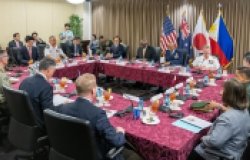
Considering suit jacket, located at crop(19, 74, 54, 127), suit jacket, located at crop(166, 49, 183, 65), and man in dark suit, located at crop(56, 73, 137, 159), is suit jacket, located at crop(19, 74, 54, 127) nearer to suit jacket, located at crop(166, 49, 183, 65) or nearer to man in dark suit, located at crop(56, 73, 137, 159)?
man in dark suit, located at crop(56, 73, 137, 159)

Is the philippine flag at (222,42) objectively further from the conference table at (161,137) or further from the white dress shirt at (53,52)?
the conference table at (161,137)

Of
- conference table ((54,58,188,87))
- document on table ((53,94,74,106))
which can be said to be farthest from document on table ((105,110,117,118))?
conference table ((54,58,188,87))

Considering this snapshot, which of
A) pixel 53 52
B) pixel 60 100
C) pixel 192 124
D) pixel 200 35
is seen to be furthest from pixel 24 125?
pixel 200 35

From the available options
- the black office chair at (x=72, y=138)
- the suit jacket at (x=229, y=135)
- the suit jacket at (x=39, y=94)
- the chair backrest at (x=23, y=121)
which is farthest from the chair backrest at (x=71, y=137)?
the suit jacket at (x=229, y=135)

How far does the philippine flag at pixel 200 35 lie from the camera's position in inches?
296

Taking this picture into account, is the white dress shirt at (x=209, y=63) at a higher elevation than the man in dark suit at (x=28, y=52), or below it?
below

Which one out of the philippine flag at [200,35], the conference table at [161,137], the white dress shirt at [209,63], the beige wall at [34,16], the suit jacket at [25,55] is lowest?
the conference table at [161,137]

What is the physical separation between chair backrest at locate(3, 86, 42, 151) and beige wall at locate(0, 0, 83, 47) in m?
6.99

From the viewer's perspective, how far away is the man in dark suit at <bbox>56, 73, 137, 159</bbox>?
2201 millimetres

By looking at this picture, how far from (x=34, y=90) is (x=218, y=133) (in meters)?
1.86

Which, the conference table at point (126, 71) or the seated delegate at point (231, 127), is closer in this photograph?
the seated delegate at point (231, 127)

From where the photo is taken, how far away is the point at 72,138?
2.12 metres

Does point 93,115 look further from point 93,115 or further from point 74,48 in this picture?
point 74,48

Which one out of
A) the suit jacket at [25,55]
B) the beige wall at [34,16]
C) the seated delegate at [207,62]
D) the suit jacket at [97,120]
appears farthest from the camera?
the beige wall at [34,16]
